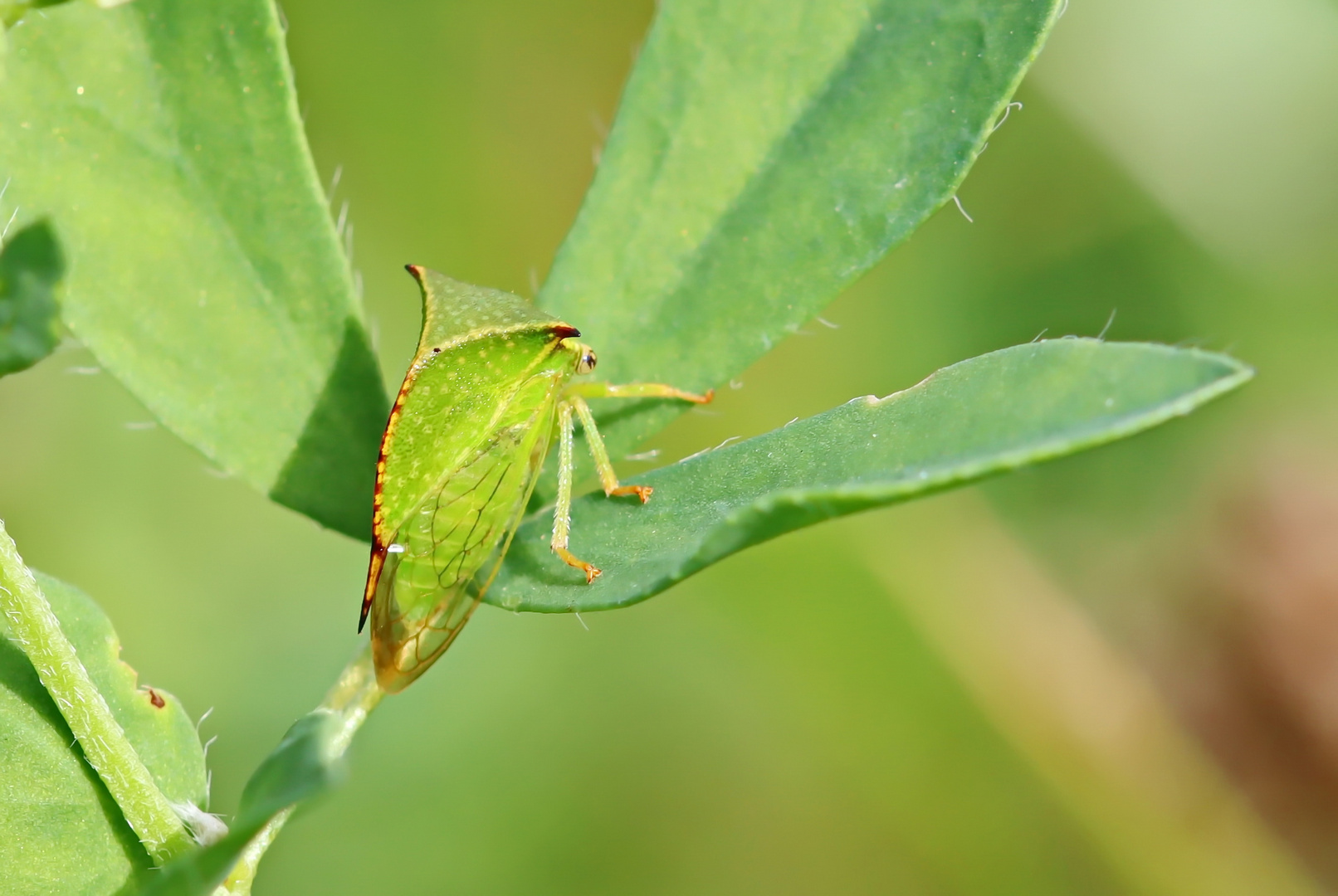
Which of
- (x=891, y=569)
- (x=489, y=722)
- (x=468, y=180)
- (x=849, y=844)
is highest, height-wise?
(x=468, y=180)

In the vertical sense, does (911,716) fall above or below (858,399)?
below

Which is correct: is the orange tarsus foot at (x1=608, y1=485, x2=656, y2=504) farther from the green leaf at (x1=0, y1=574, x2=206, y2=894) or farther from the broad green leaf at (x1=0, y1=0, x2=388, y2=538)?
the green leaf at (x1=0, y1=574, x2=206, y2=894)

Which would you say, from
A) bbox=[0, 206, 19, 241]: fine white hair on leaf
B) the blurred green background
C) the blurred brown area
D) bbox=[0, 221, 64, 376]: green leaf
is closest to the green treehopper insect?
bbox=[0, 206, 19, 241]: fine white hair on leaf

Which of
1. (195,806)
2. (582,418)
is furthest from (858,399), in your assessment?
(195,806)

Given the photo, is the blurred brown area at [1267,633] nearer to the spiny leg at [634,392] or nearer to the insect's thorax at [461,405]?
the spiny leg at [634,392]

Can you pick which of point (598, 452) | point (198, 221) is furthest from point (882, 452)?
point (198, 221)

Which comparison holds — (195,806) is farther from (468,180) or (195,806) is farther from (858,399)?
(468,180)

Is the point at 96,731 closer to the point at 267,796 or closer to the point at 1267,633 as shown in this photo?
the point at 267,796

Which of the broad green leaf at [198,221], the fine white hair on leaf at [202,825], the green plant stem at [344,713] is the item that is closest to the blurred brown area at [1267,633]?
the green plant stem at [344,713]
